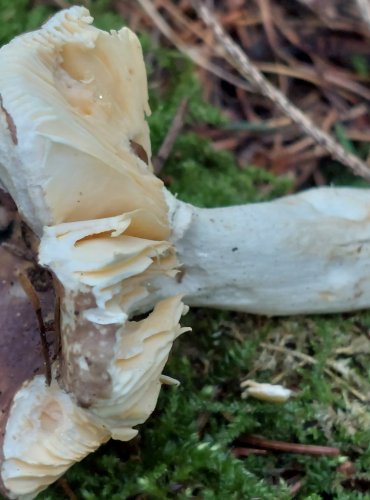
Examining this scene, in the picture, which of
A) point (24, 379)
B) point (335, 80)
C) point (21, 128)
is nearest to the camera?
point (21, 128)

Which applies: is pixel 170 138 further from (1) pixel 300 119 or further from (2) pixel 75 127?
(2) pixel 75 127

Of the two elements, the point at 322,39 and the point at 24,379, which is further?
the point at 322,39

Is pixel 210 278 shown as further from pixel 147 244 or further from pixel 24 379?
pixel 24 379

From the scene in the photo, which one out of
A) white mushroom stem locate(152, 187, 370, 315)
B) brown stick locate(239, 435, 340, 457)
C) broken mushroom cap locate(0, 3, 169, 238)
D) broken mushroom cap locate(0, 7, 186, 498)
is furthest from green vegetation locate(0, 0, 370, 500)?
broken mushroom cap locate(0, 3, 169, 238)

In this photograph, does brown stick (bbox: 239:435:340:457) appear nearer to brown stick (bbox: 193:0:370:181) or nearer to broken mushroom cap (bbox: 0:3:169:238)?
broken mushroom cap (bbox: 0:3:169:238)

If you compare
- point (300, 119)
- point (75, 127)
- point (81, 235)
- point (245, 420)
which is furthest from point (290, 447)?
point (300, 119)

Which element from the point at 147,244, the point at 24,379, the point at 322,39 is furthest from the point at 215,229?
the point at 322,39

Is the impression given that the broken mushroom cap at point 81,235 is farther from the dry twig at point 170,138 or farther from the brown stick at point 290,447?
the dry twig at point 170,138
